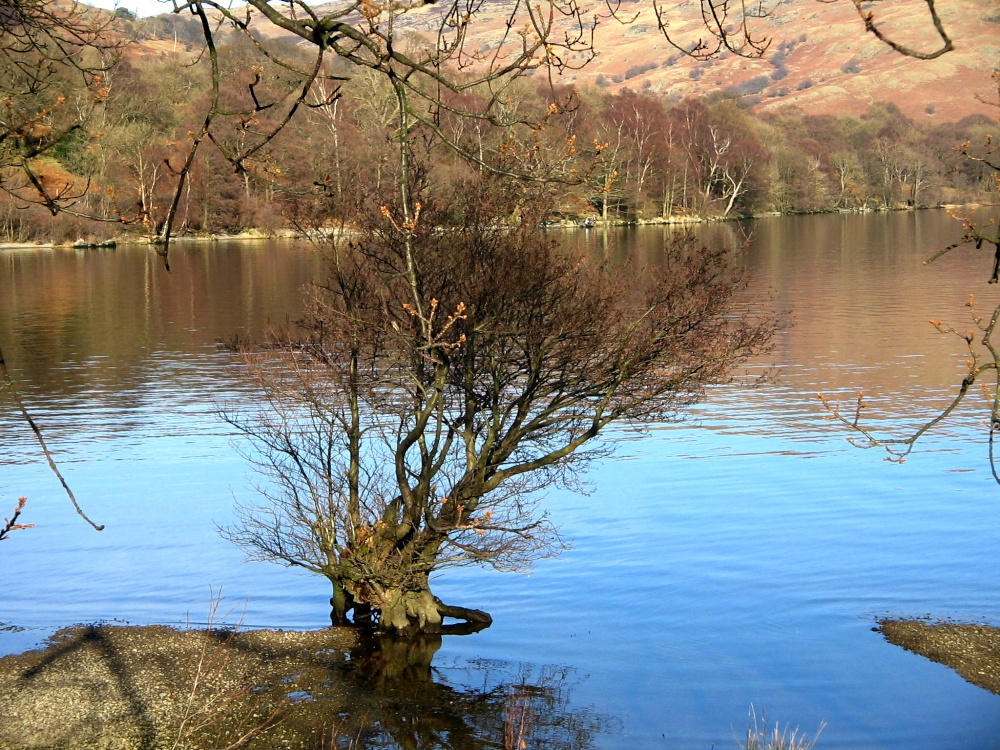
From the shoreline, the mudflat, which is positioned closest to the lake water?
the mudflat

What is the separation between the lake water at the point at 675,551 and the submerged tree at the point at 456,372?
4.39 feet

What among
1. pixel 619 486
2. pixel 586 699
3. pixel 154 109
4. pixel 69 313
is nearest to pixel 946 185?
pixel 154 109

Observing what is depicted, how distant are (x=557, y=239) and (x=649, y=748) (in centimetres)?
849

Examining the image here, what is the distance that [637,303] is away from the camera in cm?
1803

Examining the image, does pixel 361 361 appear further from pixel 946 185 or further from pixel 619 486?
pixel 946 185

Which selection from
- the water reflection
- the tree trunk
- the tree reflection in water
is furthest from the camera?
the tree trunk

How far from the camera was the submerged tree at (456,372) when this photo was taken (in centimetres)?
1438

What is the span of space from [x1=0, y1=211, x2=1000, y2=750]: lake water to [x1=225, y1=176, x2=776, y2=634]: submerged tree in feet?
4.39

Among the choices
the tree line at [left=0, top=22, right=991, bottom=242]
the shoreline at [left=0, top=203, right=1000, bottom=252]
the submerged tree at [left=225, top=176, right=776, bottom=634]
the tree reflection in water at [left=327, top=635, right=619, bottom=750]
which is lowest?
the tree reflection in water at [left=327, top=635, right=619, bottom=750]

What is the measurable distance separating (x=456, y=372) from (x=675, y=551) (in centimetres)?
634

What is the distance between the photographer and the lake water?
1330 centimetres

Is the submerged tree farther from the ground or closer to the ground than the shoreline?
closer to the ground

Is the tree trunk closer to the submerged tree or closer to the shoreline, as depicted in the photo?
the submerged tree

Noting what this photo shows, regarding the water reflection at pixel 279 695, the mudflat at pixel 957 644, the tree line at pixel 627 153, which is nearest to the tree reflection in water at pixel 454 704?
the water reflection at pixel 279 695
